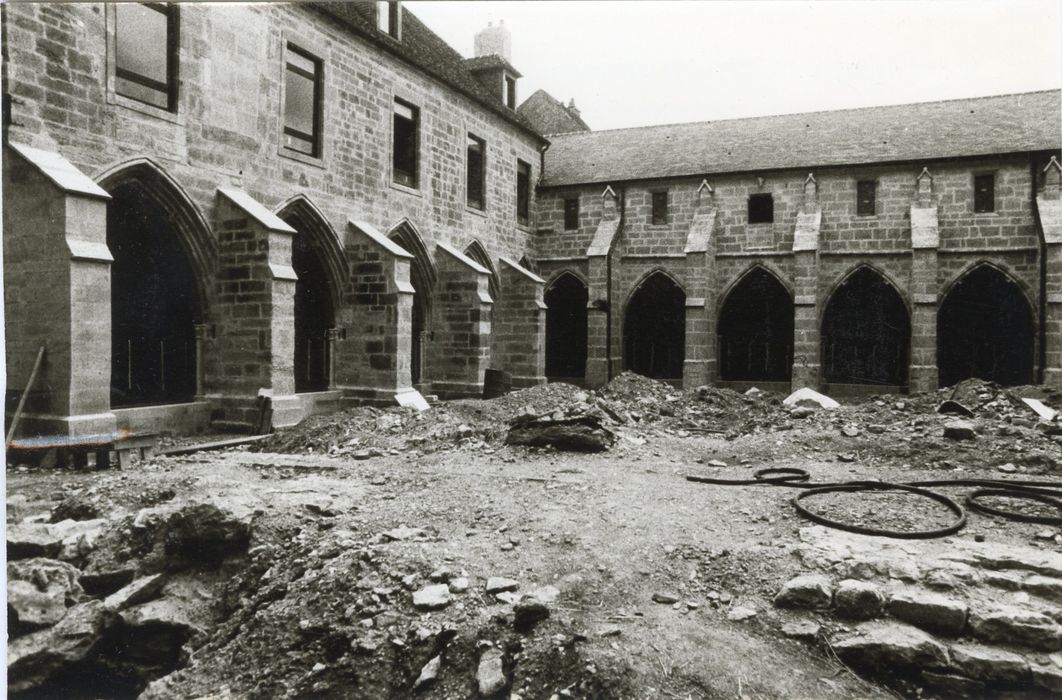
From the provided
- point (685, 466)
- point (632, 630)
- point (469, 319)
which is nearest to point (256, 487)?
point (632, 630)

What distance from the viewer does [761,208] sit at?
21.2 meters

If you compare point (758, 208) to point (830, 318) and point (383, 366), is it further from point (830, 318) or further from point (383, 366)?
point (383, 366)

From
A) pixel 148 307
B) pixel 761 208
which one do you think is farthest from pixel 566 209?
pixel 148 307

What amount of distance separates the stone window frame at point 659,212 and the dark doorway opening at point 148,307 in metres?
14.5

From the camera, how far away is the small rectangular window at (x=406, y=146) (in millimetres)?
16234

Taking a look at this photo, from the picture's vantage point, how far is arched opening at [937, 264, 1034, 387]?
18.6 metres

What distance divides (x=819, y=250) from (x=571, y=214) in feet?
25.3

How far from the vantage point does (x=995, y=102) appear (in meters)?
20.7

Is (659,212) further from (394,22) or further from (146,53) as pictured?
(146,53)

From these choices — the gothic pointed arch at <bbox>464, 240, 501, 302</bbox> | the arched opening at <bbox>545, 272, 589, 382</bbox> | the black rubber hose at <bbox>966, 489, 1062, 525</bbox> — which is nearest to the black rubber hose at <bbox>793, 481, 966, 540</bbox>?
the black rubber hose at <bbox>966, 489, 1062, 525</bbox>

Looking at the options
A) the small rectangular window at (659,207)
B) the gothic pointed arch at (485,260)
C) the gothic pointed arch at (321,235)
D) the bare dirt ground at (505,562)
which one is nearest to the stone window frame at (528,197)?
the gothic pointed arch at (485,260)

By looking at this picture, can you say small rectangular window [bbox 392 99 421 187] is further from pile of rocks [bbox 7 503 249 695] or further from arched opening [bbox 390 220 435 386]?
pile of rocks [bbox 7 503 249 695]

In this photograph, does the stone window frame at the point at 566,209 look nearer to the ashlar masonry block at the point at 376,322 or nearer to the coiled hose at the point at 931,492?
the ashlar masonry block at the point at 376,322

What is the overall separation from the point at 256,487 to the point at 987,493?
22.7ft
